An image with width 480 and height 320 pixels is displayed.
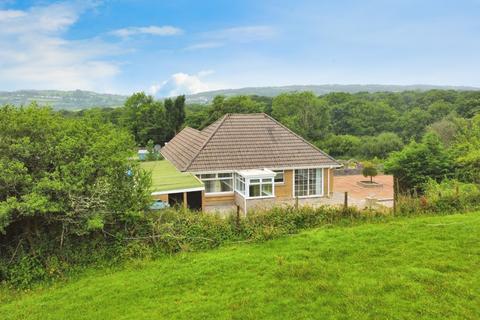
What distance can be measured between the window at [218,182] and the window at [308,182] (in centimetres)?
369

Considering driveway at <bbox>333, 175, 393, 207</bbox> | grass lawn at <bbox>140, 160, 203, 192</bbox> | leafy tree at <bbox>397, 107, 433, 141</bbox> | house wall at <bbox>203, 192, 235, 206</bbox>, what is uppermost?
leafy tree at <bbox>397, 107, 433, 141</bbox>

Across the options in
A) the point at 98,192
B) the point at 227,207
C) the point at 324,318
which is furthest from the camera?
the point at 227,207

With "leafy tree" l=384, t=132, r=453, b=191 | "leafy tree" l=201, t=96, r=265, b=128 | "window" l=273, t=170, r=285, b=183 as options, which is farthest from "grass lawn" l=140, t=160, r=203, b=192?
"leafy tree" l=201, t=96, r=265, b=128

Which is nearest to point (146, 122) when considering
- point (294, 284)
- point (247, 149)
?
point (247, 149)

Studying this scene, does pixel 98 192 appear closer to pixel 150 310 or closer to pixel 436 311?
pixel 150 310

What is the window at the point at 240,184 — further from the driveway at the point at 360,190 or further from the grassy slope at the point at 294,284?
the grassy slope at the point at 294,284

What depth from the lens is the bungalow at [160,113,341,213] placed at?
18.3m

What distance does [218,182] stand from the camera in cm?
1922

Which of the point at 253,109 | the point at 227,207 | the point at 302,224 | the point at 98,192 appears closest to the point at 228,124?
the point at 227,207

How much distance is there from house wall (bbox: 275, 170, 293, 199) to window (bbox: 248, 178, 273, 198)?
1.40 m

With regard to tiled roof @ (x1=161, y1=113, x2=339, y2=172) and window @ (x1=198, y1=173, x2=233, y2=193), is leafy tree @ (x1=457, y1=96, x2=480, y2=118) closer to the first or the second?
tiled roof @ (x1=161, y1=113, x2=339, y2=172)

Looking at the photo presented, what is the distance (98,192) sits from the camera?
927cm

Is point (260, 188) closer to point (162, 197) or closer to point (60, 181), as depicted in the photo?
point (162, 197)

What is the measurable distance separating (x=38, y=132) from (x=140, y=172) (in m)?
2.73
